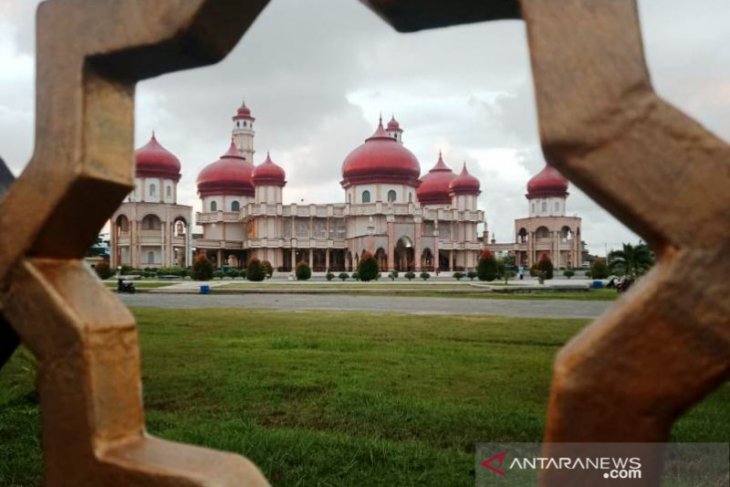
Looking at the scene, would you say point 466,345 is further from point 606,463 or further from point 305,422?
point 606,463

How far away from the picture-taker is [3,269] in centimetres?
192

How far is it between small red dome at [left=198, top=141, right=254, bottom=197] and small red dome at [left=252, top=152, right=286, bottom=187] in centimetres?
237

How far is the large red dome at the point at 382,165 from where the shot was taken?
45.7 meters

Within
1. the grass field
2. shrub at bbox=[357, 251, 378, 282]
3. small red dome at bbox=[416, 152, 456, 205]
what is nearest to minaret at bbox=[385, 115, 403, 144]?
small red dome at bbox=[416, 152, 456, 205]

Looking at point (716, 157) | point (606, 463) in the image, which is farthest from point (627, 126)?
point (606, 463)

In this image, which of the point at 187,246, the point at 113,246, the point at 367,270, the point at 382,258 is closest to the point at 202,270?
the point at 367,270

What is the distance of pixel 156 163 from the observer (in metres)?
46.5

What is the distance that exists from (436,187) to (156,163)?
74.1 feet

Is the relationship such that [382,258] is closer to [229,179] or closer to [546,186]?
[229,179]

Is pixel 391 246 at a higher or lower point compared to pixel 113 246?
lower

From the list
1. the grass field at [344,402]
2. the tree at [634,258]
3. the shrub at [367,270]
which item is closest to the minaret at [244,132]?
the shrub at [367,270]

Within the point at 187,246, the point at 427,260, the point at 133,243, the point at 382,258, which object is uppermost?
the point at 133,243

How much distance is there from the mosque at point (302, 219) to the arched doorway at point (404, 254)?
0.07 meters

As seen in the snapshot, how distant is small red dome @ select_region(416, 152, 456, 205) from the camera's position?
53.6 meters
